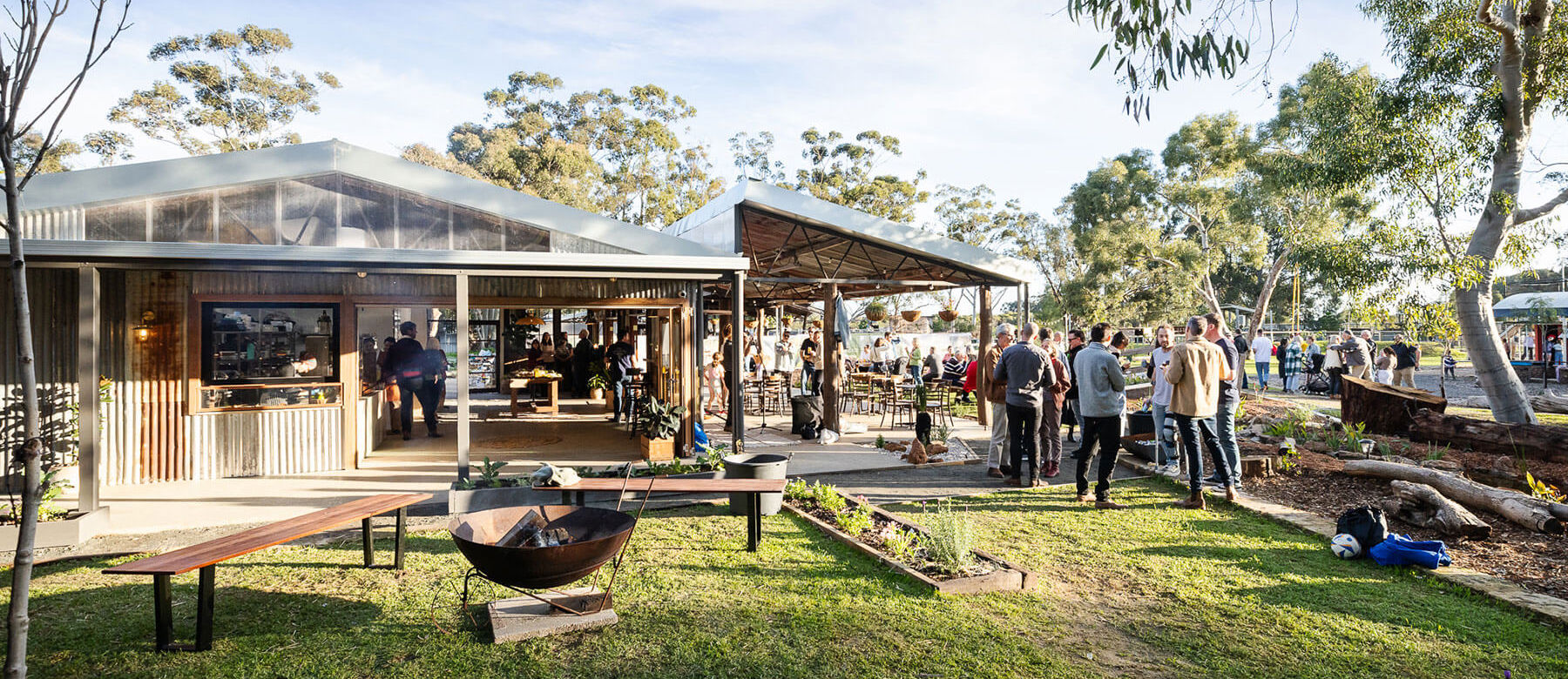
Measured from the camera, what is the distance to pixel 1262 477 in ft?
26.3

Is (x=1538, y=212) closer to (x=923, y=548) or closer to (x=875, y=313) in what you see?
(x=923, y=548)

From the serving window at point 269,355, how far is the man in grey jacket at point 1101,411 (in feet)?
25.9

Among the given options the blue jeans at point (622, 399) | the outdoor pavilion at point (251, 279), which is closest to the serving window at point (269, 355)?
the outdoor pavilion at point (251, 279)

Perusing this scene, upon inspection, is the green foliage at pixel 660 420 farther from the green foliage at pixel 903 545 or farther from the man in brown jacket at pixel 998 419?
the green foliage at pixel 903 545

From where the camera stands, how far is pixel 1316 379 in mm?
18625

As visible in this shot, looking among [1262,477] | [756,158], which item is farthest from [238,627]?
[756,158]

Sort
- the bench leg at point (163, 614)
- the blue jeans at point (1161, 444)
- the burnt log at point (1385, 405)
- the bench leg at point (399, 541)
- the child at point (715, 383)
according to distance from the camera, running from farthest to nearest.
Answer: the child at point (715, 383) < the burnt log at point (1385, 405) < the blue jeans at point (1161, 444) < the bench leg at point (399, 541) < the bench leg at point (163, 614)

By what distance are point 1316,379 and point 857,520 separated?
17.2 m

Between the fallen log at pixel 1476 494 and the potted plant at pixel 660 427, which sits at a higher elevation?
the potted plant at pixel 660 427

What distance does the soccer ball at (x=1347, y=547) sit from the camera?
17.6ft

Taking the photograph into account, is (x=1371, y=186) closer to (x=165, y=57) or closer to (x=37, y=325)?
(x=37, y=325)

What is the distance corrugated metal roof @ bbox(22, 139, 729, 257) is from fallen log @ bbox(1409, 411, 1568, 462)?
28.6ft

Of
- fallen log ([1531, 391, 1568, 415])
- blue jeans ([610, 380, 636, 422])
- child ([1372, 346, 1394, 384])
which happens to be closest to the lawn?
blue jeans ([610, 380, 636, 422])

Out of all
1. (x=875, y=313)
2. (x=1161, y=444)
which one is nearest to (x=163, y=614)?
(x=1161, y=444)
